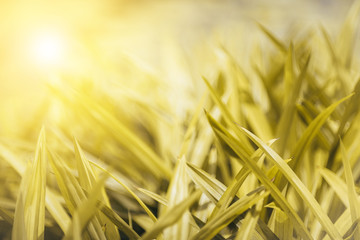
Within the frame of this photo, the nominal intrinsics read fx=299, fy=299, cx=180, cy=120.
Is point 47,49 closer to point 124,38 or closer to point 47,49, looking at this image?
point 47,49

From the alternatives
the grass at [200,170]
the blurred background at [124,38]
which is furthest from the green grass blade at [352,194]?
the blurred background at [124,38]

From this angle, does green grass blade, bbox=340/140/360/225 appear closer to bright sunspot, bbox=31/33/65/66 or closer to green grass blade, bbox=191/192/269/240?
green grass blade, bbox=191/192/269/240

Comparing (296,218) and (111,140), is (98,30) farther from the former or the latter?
(296,218)

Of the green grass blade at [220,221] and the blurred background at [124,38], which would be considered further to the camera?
the blurred background at [124,38]

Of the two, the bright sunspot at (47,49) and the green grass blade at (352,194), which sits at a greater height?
the bright sunspot at (47,49)

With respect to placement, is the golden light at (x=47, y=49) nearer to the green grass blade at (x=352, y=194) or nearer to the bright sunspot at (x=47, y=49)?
the bright sunspot at (x=47, y=49)

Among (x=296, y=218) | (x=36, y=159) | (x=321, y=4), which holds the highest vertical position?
(x=321, y=4)

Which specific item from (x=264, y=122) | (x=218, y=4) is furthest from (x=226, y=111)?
(x=218, y=4)
